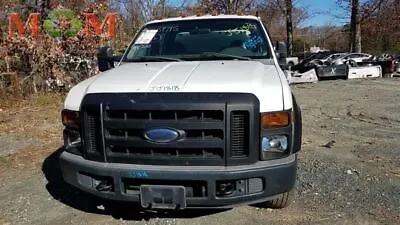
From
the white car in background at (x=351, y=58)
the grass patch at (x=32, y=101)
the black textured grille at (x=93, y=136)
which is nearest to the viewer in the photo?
the black textured grille at (x=93, y=136)

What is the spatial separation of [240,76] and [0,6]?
22.1m

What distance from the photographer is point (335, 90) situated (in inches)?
571

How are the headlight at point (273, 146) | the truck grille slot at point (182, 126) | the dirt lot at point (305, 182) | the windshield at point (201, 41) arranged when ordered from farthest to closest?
the windshield at point (201, 41) < the dirt lot at point (305, 182) < the headlight at point (273, 146) < the truck grille slot at point (182, 126)

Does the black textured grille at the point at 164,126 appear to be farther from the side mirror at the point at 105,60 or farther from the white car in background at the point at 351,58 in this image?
the white car in background at the point at 351,58

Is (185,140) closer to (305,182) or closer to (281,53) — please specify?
(305,182)

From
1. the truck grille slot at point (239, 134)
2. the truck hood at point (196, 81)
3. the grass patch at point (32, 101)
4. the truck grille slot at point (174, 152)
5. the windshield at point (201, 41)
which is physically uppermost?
the windshield at point (201, 41)

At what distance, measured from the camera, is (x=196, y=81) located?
138 inches

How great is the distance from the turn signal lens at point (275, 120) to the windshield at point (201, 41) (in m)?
1.45

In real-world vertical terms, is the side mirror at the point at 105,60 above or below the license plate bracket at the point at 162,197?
above

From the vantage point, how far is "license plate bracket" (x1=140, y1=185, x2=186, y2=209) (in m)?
3.31

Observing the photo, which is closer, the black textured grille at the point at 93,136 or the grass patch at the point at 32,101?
the black textured grille at the point at 93,136

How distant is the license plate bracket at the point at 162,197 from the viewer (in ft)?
10.9

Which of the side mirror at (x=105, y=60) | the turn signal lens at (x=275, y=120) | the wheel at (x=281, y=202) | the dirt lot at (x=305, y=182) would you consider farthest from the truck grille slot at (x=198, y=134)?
the side mirror at (x=105, y=60)

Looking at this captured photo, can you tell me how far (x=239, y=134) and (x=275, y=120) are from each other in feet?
1.01
